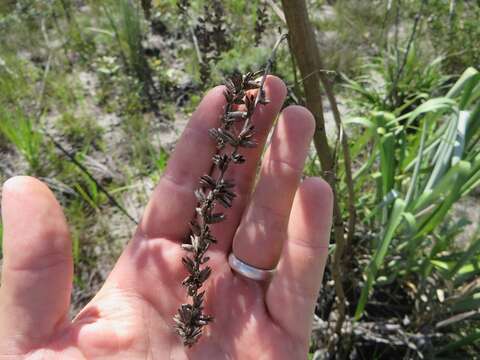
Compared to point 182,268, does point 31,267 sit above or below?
above

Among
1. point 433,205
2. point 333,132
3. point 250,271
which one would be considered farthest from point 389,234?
point 333,132

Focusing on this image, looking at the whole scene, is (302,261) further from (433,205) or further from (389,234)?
(433,205)

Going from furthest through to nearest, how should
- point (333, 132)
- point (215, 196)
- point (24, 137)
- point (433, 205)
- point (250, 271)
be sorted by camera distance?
point (333, 132) < point (24, 137) < point (433, 205) < point (250, 271) < point (215, 196)

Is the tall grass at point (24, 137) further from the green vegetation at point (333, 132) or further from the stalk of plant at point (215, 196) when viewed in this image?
the stalk of plant at point (215, 196)

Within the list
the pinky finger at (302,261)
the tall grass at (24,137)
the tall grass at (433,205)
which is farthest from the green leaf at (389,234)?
the tall grass at (24,137)

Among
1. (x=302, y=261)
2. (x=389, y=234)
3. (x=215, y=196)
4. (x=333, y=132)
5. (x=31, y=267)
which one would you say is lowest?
(x=333, y=132)

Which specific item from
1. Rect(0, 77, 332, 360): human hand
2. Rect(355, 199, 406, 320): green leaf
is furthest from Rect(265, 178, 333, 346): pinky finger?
Rect(355, 199, 406, 320): green leaf

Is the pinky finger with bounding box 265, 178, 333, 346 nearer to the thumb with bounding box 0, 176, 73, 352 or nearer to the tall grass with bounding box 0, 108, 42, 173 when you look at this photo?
the thumb with bounding box 0, 176, 73, 352

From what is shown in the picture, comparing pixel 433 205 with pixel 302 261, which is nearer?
pixel 302 261
